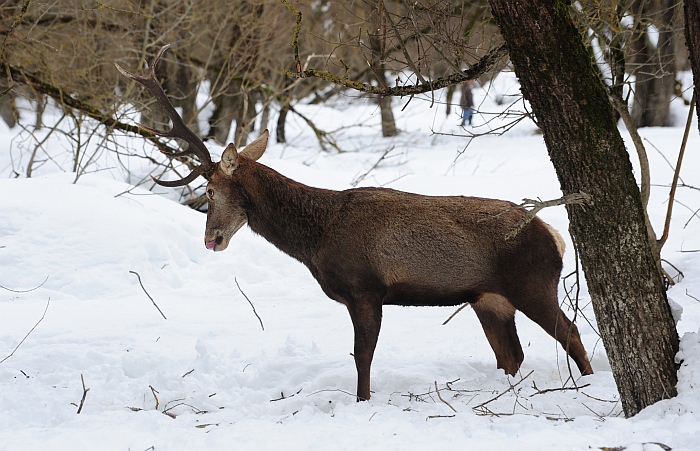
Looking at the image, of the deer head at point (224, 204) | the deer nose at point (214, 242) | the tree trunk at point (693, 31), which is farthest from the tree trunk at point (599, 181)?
the deer nose at point (214, 242)

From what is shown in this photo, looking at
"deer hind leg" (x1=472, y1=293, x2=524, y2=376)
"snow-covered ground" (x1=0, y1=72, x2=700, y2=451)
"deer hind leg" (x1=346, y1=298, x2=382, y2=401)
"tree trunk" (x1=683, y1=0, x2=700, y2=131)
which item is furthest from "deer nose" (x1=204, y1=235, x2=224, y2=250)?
"tree trunk" (x1=683, y1=0, x2=700, y2=131)

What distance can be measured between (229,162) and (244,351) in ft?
5.37

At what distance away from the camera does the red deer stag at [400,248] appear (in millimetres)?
5336

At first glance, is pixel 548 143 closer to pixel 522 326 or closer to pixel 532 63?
A: pixel 532 63

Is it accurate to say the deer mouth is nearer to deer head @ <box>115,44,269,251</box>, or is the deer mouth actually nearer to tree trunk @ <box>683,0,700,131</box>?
deer head @ <box>115,44,269,251</box>

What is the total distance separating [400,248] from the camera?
5.48 metres

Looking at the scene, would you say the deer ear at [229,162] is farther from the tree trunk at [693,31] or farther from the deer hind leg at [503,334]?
the tree trunk at [693,31]

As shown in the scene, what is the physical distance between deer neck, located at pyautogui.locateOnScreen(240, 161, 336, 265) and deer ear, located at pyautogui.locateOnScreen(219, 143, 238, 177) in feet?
0.27

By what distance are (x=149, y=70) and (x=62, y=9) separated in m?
7.66

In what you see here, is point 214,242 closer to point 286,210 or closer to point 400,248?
point 286,210

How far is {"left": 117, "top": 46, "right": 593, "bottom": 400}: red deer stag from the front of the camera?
5.34 m

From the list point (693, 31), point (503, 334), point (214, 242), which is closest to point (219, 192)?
point (214, 242)

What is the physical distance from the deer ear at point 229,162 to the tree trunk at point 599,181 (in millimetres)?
2328

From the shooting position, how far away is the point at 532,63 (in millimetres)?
4191
